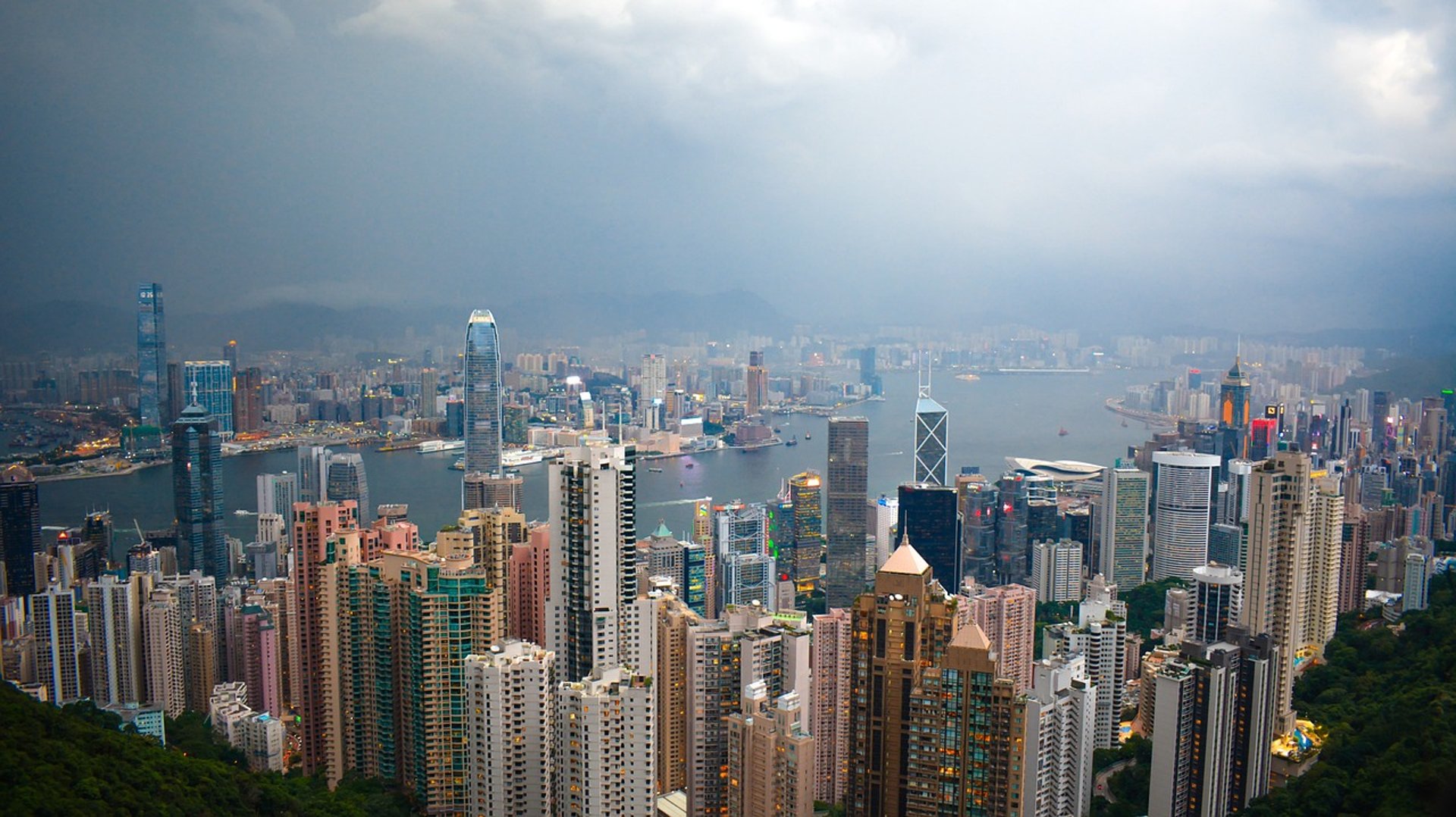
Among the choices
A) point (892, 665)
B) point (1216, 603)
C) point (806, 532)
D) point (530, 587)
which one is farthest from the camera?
point (806, 532)

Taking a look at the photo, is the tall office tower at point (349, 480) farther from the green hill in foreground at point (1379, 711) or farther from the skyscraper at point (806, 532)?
the green hill in foreground at point (1379, 711)

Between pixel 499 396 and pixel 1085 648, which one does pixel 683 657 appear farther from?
pixel 499 396

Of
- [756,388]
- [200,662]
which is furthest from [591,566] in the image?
[756,388]

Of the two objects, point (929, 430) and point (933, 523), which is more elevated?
point (929, 430)

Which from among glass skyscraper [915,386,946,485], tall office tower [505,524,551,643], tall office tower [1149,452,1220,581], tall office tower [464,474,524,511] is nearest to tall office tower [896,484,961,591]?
glass skyscraper [915,386,946,485]

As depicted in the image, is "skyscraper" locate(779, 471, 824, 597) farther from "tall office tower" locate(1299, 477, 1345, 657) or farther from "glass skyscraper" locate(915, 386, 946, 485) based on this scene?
"tall office tower" locate(1299, 477, 1345, 657)

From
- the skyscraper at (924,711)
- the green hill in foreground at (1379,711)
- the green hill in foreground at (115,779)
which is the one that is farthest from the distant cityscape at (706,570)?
the green hill in foreground at (115,779)

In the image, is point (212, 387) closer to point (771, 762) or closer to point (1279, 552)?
point (771, 762)
